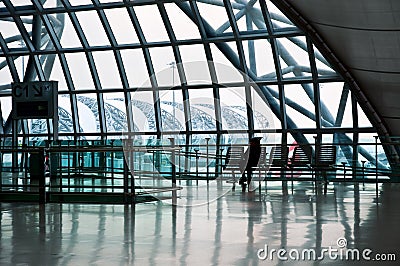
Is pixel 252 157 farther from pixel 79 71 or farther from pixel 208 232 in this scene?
pixel 79 71

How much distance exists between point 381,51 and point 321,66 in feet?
19.8

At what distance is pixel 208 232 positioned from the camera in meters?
6.30

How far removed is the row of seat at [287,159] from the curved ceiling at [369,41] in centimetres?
207

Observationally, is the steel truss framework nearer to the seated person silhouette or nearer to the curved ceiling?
the curved ceiling

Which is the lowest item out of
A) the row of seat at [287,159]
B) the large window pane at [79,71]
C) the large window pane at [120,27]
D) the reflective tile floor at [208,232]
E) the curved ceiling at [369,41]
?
the reflective tile floor at [208,232]

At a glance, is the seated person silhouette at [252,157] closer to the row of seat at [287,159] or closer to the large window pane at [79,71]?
the row of seat at [287,159]

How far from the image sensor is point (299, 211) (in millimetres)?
8242

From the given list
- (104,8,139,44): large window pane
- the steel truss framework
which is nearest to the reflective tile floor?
the steel truss framework

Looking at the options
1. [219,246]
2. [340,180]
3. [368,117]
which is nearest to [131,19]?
[368,117]

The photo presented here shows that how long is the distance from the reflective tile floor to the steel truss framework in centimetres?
812

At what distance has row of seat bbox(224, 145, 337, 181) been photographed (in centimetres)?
1315

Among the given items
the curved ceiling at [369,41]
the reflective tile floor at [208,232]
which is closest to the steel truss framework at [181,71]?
the curved ceiling at [369,41]

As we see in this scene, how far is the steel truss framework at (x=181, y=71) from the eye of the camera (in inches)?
739

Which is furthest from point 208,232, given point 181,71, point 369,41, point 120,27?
point 120,27
